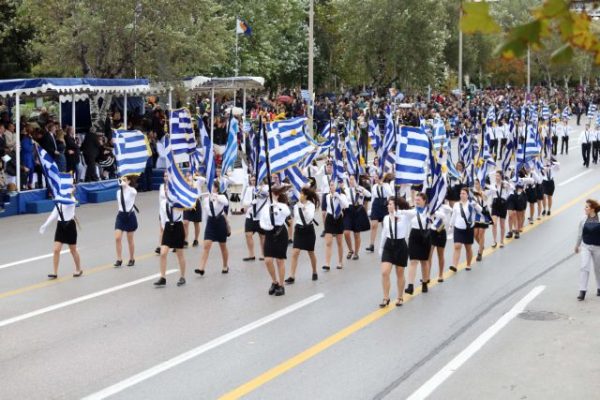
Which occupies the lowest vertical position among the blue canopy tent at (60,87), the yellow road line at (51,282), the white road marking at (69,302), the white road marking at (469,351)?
the white road marking at (469,351)

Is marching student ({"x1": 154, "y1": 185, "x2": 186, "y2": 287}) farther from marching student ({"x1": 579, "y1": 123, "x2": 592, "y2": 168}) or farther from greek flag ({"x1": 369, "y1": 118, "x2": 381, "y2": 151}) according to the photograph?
marching student ({"x1": 579, "y1": 123, "x2": 592, "y2": 168})

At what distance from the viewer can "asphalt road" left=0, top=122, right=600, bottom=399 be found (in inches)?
394

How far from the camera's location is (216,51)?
1225 inches

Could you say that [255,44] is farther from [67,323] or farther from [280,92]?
[67,323]

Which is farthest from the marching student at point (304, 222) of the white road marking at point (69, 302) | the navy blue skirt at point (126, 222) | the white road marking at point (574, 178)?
the white road marking at point (574, 178)

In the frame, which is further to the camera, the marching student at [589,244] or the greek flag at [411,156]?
the greek flag at [411,156]

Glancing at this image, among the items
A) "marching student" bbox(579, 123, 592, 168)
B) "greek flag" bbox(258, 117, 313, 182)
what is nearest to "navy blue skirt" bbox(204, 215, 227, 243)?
"greek flag" bbox(258, 117, 313, 182)

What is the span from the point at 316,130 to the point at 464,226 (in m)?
24.5

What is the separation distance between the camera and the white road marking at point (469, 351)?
9.82 metres

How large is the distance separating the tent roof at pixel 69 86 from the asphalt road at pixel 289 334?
224 inches

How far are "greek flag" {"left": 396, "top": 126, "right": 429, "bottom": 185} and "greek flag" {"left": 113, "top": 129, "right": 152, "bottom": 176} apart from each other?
5.15 metres

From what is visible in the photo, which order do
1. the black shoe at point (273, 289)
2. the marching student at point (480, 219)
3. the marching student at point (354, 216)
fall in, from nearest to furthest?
1. the black shoe at point (273, 289)
2. the marching student at point (480, 219)
3. the marching student at point (354, 216)

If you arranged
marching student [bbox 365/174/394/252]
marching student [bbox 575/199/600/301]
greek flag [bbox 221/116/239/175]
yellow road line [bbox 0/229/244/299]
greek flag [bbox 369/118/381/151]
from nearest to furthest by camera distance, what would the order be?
1. marching student [bbox 575/199/600/301]
2. yellow road line [bbox 0/229/244/299]
3. greek flag [bbox 221/116/239/175]
4. marching student [bbox 365/174/394/252]
5. greek flag [bbox 369/118/381/151]

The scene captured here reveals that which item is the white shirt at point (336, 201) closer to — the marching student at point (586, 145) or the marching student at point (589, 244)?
the marching student at point (589, 244)
